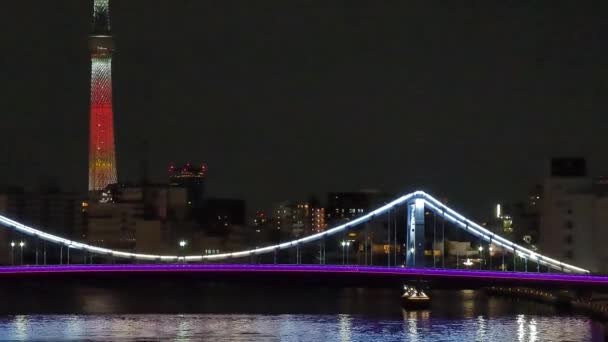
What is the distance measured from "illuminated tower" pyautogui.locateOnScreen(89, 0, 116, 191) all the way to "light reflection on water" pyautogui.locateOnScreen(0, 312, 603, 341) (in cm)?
3606

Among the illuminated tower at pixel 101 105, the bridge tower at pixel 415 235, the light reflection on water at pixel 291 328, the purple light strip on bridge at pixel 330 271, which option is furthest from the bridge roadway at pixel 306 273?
the illuminated tower at pixel 101 105

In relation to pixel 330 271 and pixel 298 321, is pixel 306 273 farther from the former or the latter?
pixel 298 321

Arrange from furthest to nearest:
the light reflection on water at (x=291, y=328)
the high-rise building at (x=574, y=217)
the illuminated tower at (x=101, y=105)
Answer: the illuminated tower at (x=101, y=105) → the high-rise building at (x=574, y=217) → the light reflection on water at (x=291, y=328)

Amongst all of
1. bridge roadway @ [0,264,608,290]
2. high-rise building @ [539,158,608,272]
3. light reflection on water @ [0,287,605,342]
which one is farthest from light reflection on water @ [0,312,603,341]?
high-rise building @ [539,158,608,272]

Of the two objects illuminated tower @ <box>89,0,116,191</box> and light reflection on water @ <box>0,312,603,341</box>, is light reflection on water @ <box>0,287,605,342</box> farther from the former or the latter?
illuminated tower @ <box>89,0,116,191</box>

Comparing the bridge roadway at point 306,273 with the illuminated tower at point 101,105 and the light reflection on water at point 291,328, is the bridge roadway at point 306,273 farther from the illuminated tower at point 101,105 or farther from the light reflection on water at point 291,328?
the illuminated tower at point 101,105

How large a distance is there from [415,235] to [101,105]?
36086mm

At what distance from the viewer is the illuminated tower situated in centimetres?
8288

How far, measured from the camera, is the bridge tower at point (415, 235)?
4828 cm

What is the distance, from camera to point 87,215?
290 feet

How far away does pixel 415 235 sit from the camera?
48.8m

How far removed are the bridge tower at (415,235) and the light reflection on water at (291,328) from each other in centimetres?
139

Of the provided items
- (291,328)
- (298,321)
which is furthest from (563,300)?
(291,328)

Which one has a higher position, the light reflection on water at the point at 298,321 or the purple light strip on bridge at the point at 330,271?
the purple light strip on bridge at the point at 330,271
